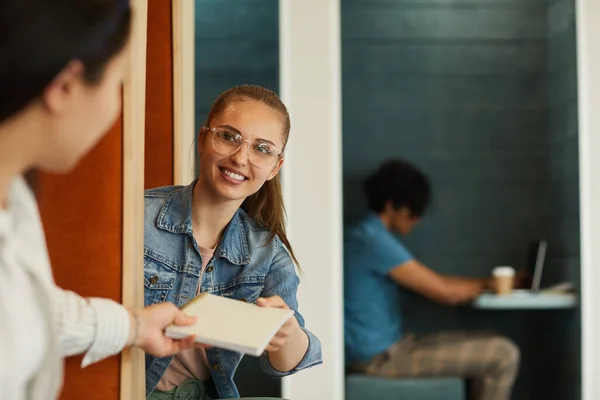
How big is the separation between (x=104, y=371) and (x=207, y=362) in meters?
0.53

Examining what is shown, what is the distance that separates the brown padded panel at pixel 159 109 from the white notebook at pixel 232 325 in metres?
1.03

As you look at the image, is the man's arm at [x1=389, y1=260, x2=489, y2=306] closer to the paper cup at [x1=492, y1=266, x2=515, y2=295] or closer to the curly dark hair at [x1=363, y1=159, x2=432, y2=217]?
the paper cup at [x1=492, y1=266, x2=515, y2=295]

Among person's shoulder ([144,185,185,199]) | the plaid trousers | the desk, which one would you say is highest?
person's shoulder ([144,185,185,199])

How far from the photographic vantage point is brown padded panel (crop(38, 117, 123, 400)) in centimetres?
117

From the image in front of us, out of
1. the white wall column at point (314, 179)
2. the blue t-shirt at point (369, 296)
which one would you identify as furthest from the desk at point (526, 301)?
the white wall column at point (314, 179)

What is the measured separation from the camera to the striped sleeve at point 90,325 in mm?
953

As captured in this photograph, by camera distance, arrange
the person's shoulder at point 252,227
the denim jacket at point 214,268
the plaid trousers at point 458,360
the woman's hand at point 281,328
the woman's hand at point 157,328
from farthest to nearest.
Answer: the plaid trousers at point 458,360, the person's shoulder at point 252,227, the denim jacket at point 214,268, the woman's hand at point 281,328, the woman's hand at point 157,328

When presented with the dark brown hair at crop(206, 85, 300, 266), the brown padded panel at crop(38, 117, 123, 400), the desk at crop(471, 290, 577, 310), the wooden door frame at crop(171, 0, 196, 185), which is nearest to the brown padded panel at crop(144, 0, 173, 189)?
the wooden door frame at crop(171, 0, 196, 185)

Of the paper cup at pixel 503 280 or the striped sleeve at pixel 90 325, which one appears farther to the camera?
the paper cup at pixel 503 280

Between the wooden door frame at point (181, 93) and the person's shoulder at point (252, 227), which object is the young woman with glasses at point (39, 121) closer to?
the person's shoulder at point (252, 227)

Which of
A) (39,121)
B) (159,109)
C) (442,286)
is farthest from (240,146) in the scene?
(442,286)

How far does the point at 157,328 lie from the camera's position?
1.10 metres

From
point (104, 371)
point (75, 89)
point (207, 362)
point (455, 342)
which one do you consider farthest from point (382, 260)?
point (75, 89)

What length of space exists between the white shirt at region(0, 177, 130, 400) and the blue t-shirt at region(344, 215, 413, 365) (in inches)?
97.5
